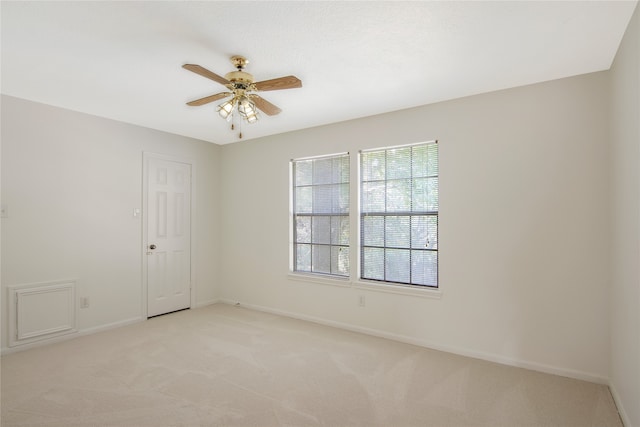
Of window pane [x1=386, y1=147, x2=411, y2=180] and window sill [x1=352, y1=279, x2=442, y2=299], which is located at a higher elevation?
window pane [x1=386, y1=147, x2=411, y2=180]

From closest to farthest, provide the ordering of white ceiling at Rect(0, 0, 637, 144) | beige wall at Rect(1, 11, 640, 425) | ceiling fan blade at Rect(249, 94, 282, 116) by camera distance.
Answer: white ceiling at Rect(0, 0, 637, 144) < beige wall at Rect(1, 11, 640, 425) < ceiling fan blade at Rect(249, 94, 282, 116)

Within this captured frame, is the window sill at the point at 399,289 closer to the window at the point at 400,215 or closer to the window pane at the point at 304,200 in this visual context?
the window at the point at 400,215

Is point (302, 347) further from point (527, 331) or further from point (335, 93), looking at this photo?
point (335, 93)

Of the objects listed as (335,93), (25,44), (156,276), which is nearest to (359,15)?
(335,93)

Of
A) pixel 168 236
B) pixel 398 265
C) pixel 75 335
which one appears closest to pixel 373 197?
pixel 398 265

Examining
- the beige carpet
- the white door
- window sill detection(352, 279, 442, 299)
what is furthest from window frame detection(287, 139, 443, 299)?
the white door

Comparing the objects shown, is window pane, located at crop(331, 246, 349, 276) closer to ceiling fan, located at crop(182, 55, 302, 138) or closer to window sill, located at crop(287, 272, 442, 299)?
window sill, located at crop(287, 272, 442, 299)

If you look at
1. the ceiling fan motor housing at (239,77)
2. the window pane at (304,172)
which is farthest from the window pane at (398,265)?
the ceiling fan motor housing at (239,77)

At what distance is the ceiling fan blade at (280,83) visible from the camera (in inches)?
90.6

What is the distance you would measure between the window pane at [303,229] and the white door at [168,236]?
5.44ft

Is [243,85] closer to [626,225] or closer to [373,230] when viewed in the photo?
[373,230]

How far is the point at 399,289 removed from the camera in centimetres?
357

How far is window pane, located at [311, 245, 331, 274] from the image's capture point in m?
4.25

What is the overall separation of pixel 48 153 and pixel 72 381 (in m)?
2.32
